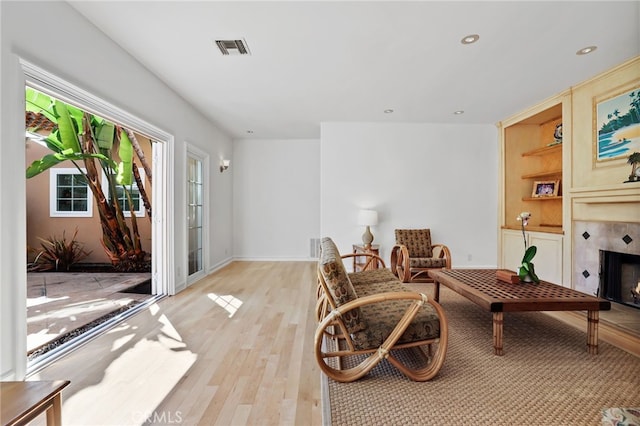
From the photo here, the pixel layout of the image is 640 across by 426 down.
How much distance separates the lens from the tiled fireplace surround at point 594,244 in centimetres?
319

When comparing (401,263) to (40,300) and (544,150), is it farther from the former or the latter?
(40,300)

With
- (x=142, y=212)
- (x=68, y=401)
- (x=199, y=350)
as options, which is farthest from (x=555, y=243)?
(x=142, y=212)

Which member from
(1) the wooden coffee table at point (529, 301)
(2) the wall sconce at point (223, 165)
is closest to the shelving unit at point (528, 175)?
(1) the wooden coffee table at point (529, 301)

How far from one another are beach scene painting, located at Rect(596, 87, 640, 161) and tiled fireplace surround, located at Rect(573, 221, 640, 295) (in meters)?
0.79

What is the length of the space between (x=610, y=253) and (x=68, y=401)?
5.15m

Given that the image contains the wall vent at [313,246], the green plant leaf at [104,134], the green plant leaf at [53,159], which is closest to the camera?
the green plant leaf at [53,159]

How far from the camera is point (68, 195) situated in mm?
6270

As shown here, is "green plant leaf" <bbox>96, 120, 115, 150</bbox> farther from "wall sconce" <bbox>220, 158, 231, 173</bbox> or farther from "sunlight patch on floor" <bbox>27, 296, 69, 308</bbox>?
"sunlight patch on floor" <bbox>27, 296, 69, 308</bbox>

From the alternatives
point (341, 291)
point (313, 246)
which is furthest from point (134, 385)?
point (313, 246)

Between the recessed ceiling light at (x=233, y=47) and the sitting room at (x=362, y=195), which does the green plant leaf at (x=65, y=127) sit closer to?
the sitting room at (x=362, y=195)

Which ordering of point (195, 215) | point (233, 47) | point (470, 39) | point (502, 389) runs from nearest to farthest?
point (502, 389) < point (470, 39) < point (233, 47) < point (195, 215)

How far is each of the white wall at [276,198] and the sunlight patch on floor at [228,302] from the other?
278cm

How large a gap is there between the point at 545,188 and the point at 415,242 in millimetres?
2211

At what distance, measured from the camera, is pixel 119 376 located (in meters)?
2.06
